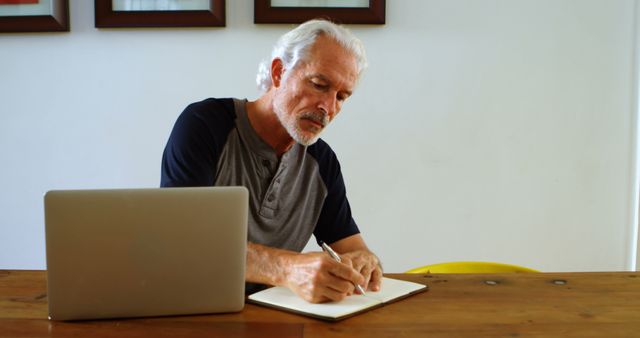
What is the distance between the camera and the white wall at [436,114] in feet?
7.20

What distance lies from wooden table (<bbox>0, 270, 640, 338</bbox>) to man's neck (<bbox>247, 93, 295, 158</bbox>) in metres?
0.57

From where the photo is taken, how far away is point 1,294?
1137 millimetres

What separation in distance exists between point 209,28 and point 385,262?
1.04 metres

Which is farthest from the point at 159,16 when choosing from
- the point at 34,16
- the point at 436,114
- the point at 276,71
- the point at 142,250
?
the point at 142,250

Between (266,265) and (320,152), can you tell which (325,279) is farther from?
(320,152)

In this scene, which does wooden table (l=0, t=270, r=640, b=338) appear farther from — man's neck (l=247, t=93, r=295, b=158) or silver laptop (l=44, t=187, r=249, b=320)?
man's neck (l=247, t=93, r=295, b=158)

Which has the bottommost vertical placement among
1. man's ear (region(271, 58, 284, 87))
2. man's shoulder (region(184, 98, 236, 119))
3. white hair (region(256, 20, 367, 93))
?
man's shoulder (region(184, 98, 236, 119))

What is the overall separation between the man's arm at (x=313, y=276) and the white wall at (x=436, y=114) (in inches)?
44.3

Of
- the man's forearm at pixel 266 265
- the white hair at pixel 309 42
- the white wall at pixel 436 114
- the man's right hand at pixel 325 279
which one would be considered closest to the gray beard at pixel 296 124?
the white hair at pixel 309 42

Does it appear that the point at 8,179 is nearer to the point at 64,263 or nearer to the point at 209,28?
the point at 209,28

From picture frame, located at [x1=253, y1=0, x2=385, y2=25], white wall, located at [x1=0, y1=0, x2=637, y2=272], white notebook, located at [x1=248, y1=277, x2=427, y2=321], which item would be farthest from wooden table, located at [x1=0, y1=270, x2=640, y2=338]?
picture frame, located at [x1=253, y1=0, x2=385, y2=25]

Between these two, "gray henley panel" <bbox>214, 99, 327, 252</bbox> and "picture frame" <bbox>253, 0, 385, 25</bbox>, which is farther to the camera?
"picture frame" <bbox>253, 0, 385, 25</bbox>

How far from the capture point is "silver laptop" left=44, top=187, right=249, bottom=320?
3.04ft

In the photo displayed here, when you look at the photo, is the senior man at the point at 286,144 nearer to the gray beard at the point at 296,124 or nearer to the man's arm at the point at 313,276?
the gray beard at the point at 296,124
